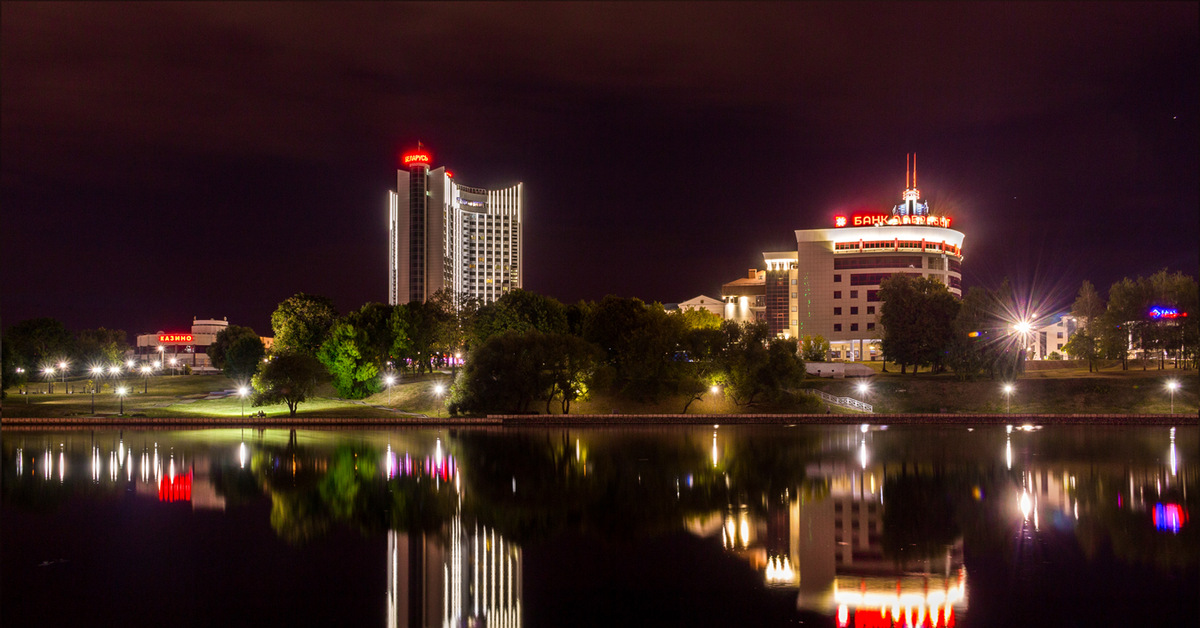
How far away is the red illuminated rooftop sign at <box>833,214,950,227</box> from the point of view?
133000 millimetres

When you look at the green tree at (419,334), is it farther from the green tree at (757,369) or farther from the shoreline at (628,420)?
the green tree at (757,369)

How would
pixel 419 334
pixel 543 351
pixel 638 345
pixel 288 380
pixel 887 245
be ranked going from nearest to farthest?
pixel 543 351, pixel 288 380, pixel 638 345, pixel 419 334, pixel 887 245

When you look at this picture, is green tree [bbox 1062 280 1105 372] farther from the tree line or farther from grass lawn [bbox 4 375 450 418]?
grass lawn [bbox 4 375 450 418]

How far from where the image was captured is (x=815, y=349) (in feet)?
398

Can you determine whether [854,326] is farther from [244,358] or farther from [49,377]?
[49,377]

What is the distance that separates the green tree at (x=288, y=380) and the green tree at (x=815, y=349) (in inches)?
2585

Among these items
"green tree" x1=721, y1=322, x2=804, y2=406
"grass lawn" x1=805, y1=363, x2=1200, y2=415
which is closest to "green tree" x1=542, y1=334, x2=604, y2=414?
"green tree" x1=721, y1=322, x2=804, y2=406

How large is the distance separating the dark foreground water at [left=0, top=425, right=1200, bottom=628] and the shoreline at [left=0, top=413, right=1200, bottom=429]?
21458mm

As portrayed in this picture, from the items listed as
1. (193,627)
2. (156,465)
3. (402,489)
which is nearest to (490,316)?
(156,465)

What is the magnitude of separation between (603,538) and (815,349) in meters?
99.4

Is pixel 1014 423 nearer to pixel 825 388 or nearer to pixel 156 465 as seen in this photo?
pixel 825 388

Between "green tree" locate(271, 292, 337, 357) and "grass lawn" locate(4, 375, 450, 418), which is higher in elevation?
"green tree" locate(271, 292, 337, 357)

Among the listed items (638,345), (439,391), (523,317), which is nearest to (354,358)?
(439,391)

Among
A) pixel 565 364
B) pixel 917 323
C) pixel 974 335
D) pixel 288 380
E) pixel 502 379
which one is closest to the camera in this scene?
pixel 502 379
